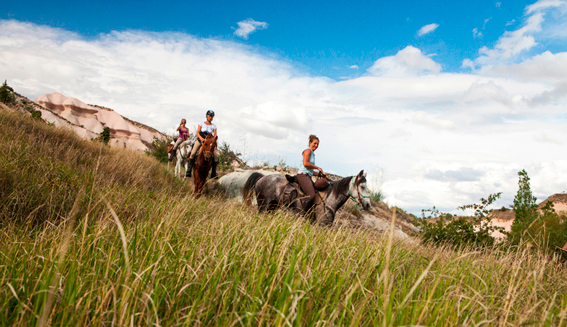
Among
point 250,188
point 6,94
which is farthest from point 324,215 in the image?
point 6,94

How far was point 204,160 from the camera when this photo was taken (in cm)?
1009

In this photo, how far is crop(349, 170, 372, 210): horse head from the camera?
6699 millimetres

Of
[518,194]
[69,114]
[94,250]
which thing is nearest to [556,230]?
[518,194]

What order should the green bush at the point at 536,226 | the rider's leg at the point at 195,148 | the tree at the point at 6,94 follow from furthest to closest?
the tree at the point at 6,94, the rider's leg at the point at 195,148, the green bush at the point at 536,226

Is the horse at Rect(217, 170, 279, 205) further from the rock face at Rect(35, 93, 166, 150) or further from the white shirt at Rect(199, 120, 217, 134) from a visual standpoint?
the rock face at Rect(35, 93, 166, 150)

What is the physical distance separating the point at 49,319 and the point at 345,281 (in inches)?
78.9

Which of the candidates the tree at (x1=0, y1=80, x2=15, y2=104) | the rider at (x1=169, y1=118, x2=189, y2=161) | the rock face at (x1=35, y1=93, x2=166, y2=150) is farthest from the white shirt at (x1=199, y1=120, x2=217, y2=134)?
the rock face at (x1=35, y1=93, x2=166, y2=150)

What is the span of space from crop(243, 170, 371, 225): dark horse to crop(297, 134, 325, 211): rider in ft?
0.53

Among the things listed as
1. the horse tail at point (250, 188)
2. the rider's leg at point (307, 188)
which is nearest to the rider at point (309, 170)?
the rider's leg at point (307, 188)

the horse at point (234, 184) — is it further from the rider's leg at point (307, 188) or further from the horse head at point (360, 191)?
the horse head at point (360, 191)

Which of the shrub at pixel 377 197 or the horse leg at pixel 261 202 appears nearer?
the horse leg at pixel 261 202

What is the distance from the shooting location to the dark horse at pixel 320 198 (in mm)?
6930

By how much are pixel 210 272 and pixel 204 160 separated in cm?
801

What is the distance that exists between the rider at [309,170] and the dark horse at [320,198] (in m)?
0.16
